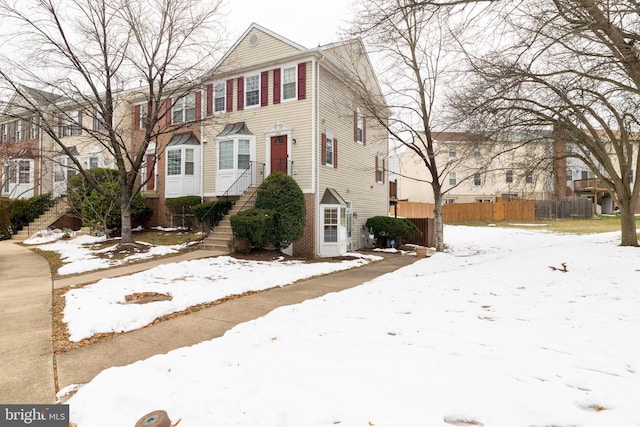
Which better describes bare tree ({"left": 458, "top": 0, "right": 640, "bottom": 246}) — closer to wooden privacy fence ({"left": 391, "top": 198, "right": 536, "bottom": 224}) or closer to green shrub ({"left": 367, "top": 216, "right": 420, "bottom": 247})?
green shrub ({"left": 367, "top": 216, "right": 420, "bottom": 247})

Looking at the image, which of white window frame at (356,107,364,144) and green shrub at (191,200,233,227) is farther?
white window frame at (356,107,364,144)

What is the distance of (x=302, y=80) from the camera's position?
13711mm

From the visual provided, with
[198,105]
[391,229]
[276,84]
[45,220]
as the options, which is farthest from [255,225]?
[45,220]

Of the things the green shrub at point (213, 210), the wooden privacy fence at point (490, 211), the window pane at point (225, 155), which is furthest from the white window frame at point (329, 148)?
the wooden privacy fence at point (490, 211)

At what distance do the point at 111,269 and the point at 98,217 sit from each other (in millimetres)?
7210

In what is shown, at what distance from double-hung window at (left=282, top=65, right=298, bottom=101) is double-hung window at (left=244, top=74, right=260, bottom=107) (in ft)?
4.60

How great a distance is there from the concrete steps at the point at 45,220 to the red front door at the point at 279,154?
37.2ft

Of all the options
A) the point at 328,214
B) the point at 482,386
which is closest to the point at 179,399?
the point at 482,386

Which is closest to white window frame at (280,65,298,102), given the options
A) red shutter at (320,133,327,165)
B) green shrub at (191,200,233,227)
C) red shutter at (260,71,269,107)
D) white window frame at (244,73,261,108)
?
red shutter at (260,71,269,107)

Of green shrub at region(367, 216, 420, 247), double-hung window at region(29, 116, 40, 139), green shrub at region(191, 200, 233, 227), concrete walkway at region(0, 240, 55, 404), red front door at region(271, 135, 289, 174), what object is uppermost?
double-hung window at region(29, 116, 40, 139)

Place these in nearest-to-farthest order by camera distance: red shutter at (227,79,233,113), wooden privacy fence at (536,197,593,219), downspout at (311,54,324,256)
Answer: downspout at (311,54,324,256)
red shutter at (227,79,233,113)
wooden privacy fence at (536,197,593,219)

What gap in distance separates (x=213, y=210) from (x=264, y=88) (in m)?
5.86

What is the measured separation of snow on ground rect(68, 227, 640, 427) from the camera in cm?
229

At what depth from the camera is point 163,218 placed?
1788cm
